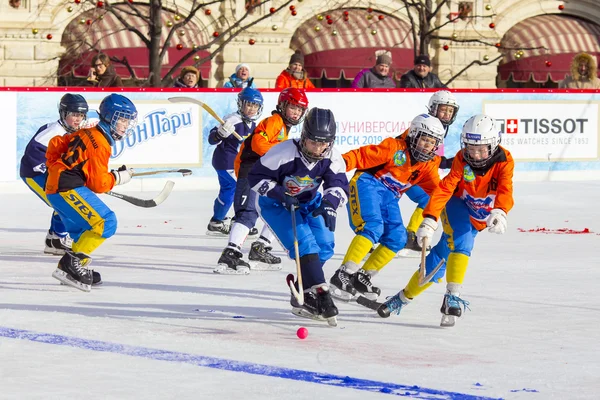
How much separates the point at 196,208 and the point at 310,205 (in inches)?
259

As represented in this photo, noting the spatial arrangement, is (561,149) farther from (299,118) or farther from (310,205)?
(310,205)

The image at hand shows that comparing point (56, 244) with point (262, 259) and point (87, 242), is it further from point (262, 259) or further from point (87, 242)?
point (87, 242)

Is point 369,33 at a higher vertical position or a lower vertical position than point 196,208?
higher

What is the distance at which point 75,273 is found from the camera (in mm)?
8180

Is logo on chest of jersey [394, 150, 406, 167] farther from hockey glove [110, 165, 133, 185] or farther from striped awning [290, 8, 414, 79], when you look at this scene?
striped awning [290, 8, 414, 79]

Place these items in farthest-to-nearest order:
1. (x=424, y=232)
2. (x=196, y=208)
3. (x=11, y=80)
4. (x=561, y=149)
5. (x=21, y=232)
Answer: (x=11, y=80)
(x=561, y=149)
(x=196, y=208)
(x=21, y=232)
(x=424, y=232)

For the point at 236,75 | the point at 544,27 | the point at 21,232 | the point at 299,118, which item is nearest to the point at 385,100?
the point at 236,75

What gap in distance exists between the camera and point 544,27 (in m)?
27.8

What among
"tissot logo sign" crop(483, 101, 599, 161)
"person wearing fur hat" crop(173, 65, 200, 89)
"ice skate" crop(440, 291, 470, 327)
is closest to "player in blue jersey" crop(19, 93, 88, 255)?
"ice skate" crop(440, 291, 470, 327)

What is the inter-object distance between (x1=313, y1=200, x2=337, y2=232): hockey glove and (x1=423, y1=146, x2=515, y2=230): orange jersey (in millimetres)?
501

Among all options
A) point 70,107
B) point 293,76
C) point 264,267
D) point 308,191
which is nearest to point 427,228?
point 308,191

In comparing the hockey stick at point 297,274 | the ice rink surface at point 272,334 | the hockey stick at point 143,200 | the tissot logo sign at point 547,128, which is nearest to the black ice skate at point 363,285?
the ice rink surface at point 272,334

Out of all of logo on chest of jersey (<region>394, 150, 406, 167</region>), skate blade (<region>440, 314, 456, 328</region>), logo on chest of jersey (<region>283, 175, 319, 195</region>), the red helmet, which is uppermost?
the red helmet

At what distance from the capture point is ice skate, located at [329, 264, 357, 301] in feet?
25.3
